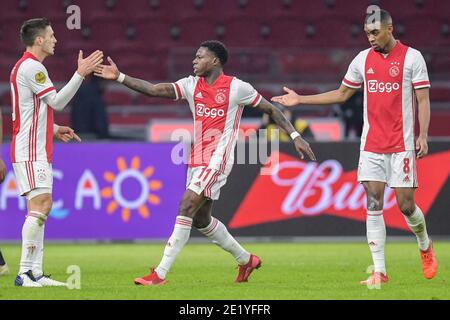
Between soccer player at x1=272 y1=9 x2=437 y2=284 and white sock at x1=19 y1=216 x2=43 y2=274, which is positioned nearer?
white sock at x1=19 y1=216 x2=43 y2=274

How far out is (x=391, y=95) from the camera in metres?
9.95

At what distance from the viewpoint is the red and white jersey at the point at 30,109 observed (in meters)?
9.57

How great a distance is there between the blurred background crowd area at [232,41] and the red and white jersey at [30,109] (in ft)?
29.5

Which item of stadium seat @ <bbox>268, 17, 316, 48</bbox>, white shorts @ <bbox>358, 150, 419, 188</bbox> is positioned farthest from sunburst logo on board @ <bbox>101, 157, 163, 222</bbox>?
stadium seat @ <bbox>268, 17, 316, 48</bbox>

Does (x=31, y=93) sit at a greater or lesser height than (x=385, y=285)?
greater

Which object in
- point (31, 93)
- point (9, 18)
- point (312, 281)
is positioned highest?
point (9, 18)

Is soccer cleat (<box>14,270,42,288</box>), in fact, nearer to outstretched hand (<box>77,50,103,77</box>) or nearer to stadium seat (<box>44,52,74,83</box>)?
outstretched hand (<box>77,50,103,77</box>)

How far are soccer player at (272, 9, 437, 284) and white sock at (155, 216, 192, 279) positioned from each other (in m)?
1.61

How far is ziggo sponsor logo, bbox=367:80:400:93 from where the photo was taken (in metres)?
9.94

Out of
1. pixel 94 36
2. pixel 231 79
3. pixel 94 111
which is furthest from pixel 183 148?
pixel 94 36

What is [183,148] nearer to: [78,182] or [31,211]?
[78,182]

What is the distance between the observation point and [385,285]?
9.67 meters
